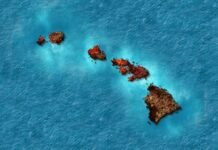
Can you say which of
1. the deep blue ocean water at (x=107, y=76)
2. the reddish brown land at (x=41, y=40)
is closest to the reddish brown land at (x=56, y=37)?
the deep blue ocean water at (x=107, y=76)

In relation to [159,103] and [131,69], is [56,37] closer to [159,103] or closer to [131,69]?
[131,69]

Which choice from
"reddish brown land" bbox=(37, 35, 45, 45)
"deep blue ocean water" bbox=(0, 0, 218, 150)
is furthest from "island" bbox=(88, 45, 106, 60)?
"reddish brown land" bbox=(37, 35, 45, 45)

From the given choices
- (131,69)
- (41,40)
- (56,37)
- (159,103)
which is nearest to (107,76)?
(131,69)

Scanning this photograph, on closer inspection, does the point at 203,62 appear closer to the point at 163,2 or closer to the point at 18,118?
the point at 163,2

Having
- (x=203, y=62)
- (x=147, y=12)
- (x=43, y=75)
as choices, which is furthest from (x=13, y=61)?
(x=203, y=62)

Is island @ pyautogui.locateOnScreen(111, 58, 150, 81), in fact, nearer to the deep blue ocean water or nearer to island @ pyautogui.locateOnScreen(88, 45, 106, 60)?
the deep blue ocean water

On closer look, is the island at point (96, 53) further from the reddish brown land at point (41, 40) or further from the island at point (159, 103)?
the island at point (159, 103)
